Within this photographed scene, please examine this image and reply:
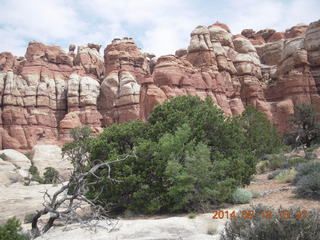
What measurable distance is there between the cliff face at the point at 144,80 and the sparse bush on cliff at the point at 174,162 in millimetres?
22452

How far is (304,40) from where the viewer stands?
47.6 m

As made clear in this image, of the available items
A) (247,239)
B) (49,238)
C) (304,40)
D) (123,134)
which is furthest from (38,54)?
(247,239)

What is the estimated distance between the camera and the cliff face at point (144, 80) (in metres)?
45.9

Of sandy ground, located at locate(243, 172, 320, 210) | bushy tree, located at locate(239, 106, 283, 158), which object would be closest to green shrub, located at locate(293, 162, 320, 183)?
sandy ground, located at locate(243, 172, 320, 210)

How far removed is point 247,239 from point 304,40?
50776 mm

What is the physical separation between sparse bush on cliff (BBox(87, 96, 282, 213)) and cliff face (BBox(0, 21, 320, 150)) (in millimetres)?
22452

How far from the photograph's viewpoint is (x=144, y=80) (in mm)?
39625

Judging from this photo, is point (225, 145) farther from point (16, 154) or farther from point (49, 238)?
point (16, 154)

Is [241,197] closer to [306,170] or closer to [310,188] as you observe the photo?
[310,188]

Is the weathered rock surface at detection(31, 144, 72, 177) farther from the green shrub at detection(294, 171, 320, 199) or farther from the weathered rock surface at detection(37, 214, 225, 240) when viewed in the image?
the green shrub at detection(294, 171, 320, 199)

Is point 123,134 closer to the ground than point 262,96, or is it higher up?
closer to the ground

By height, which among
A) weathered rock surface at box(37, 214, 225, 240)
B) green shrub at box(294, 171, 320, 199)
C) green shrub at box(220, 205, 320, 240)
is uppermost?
green shrub at box(220, 205, 320, 240)

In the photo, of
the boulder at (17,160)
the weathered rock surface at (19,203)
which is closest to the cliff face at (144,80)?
the boulder at (17,160)

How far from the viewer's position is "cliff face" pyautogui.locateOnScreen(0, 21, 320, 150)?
4591cm
